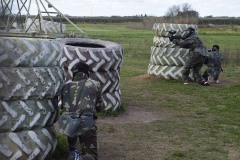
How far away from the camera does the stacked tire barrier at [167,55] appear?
13.9 metres

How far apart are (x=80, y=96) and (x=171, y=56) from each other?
8460 millimetres

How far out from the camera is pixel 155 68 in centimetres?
1449

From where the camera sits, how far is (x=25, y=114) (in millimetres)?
5324

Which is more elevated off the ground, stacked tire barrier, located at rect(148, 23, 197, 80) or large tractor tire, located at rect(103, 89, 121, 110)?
stacked tire barrier, located at rect(148, 23, 197, 80)

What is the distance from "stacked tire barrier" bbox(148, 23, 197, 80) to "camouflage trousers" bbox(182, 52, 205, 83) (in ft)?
1.05

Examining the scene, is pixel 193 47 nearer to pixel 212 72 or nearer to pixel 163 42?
pixel 163 42

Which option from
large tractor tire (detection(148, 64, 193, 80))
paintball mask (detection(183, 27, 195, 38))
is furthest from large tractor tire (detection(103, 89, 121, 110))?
large tractor tire (detection(148, 64, 193, 80))

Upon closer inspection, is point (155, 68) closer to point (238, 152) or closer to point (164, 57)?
point (164, 57)

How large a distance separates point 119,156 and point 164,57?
783 cm

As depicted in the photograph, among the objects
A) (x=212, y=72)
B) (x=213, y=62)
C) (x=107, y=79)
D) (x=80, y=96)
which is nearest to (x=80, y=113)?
(x=80, y=96)

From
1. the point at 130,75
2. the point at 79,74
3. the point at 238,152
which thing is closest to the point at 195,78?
the point at 130,75

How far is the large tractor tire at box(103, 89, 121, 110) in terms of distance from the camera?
8.98m

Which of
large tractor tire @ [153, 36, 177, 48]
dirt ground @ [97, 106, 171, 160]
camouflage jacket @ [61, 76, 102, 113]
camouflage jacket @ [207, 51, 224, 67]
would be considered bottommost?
dirt ground @ [97, 106, 171, 160]

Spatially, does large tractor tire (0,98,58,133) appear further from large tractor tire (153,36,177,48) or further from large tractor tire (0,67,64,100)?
large tractor tire (153,36,177,48)
